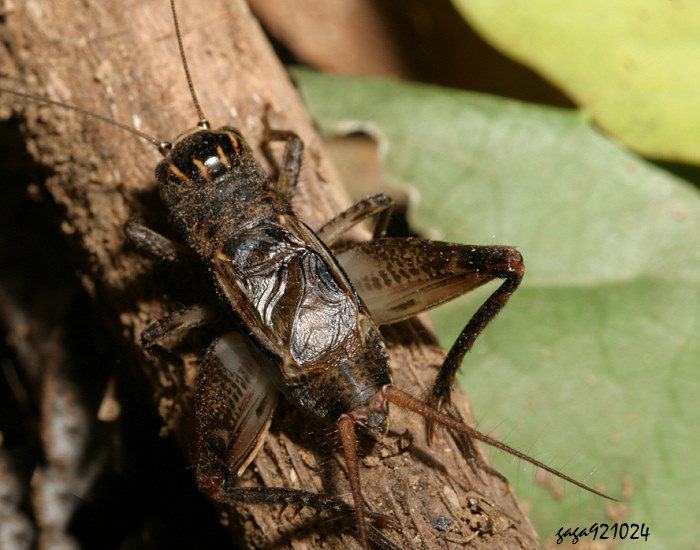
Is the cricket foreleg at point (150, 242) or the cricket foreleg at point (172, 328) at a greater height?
the cricket foreleg at point (150, 242)

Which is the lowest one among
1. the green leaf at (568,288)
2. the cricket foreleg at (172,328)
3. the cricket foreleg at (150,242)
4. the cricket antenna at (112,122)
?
the green leaf at (568,288)

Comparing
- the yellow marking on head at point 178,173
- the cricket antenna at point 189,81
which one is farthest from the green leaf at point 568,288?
the yellow marking on head at point 178,173

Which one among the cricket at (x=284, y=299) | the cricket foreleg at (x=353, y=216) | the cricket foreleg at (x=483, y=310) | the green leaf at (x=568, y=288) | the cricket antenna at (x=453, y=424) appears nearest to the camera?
the cricket antenna at (x=453, y=424)

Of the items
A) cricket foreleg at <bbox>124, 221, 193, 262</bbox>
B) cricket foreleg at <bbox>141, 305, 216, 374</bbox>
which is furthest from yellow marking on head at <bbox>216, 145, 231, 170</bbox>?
cricket foreleg at <bbox>141, 305, 216, 374</bbox>

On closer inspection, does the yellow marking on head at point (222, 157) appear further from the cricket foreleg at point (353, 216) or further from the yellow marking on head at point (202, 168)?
the cricket foreleg at point (353, 216)

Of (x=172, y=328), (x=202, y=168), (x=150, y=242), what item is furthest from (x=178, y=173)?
(x=172, y=328)

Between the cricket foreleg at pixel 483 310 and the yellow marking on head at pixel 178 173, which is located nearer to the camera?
the cricket foreleg at pixel 483 310

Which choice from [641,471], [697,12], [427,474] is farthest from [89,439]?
[697,12]
